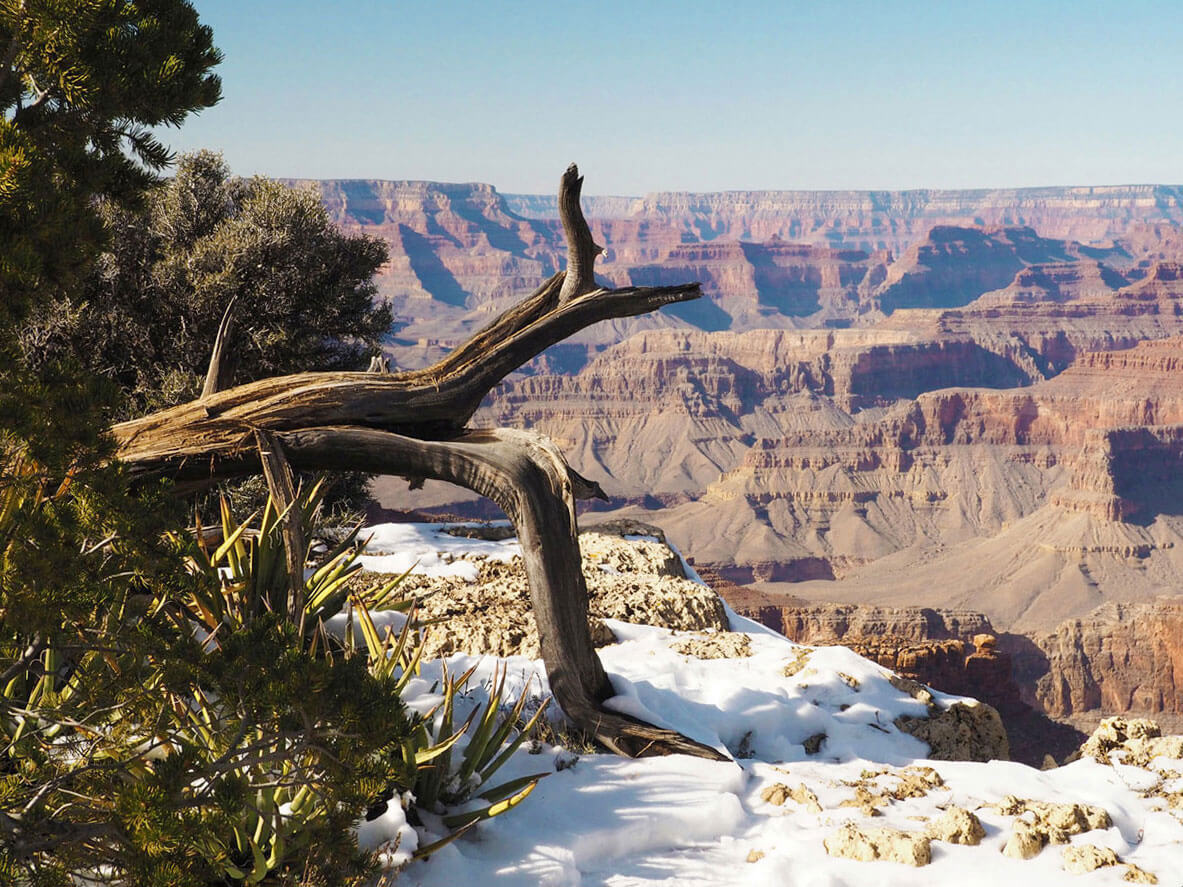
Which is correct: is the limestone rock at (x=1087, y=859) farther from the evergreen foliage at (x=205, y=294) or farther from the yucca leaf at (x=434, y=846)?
the evergreen foliage at (x=205, y=294)

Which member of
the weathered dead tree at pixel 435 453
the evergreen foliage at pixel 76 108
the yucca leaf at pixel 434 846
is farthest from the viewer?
the weathered dead tree at pixel 435 453

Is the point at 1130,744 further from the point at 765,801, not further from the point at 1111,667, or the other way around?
the point at 1111,667

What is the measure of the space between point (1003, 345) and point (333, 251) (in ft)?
585

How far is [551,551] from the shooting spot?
6.97 m

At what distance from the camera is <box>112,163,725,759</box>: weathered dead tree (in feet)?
22.8

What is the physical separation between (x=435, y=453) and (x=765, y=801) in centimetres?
309

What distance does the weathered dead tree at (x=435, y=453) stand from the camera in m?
6.94

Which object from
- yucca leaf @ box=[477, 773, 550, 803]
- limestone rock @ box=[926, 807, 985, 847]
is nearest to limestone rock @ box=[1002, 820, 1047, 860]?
limestone rock @ box=[926, 807, 985, 847]

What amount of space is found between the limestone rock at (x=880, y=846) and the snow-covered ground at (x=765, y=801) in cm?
3

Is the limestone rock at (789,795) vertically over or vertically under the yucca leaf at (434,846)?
under

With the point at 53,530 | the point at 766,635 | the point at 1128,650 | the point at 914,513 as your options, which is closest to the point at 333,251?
the point at 766,635

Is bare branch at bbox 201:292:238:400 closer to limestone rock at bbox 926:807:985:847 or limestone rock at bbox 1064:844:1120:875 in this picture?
limestone rock at bbox 926:807:985:847

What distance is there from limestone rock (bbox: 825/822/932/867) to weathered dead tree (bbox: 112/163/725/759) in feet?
4.28

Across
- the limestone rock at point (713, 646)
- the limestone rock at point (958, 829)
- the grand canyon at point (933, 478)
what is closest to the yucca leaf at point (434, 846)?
the limestone rock at point (958, 829)
